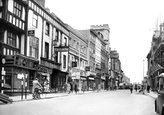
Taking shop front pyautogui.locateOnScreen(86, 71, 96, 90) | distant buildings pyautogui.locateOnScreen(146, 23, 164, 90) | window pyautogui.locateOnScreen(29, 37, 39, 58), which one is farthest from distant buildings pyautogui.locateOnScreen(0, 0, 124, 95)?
distant buildings pyautogui.locateOnScreen(146, 23, 164, 90)

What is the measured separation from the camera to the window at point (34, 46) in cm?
2843

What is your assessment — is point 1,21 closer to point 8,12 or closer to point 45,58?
point 8,12

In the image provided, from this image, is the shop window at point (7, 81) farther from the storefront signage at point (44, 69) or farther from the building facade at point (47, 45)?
the storefront signage at point (44, 69)

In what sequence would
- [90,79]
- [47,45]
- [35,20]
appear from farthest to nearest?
[90,79] < [47,45] < [35,20]

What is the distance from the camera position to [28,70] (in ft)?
89.8

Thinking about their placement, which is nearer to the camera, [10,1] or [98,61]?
[10,1]

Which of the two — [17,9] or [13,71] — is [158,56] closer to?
[17,9]

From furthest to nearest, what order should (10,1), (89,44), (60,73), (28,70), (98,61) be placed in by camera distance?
1. (98,61)
2. (89,44)
3. (60,73)
4. (28,70)
5. (10,1)

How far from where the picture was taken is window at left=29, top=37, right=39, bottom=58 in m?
28.4

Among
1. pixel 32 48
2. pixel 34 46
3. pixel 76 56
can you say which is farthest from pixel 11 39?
pixel 76 56

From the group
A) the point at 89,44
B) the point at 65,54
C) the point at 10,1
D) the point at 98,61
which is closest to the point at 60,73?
the point at 65,54

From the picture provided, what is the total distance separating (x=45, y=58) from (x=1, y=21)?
1034 cm

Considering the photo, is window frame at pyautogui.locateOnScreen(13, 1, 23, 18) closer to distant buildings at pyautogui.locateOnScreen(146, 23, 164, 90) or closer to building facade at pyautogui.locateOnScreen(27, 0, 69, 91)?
building facade at pyautogui.locateOnScreen(27, 0, 69, 91)

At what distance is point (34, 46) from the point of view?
29.2m
